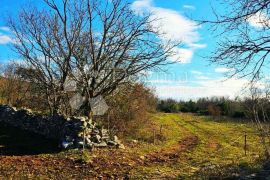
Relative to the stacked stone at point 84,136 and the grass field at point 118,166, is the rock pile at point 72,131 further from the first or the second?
the grass field at point 118,166

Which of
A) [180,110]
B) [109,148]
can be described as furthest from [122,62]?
[180,110]

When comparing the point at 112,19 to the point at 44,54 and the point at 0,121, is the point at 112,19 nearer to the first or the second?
the point at 44,54

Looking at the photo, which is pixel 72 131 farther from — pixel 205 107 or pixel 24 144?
pixel 205 107

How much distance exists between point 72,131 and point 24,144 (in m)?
2.36

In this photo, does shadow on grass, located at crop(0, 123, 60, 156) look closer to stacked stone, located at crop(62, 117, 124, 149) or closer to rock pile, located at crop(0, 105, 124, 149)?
rock pile, located at crop(0, 105, 124, 149)

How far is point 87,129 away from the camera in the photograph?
16812mm

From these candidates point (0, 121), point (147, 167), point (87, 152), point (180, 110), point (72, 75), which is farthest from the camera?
point (180, 110)

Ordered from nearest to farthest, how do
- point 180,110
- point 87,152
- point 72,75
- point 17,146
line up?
point 87,152 < point 17,146 < point 72,75 < point 180,110

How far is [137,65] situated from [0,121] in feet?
39.1

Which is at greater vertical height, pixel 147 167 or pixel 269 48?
pixel 269 48

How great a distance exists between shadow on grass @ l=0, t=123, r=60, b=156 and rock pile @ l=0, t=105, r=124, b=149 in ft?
1.56

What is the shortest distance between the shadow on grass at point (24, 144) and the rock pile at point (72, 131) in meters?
0.48

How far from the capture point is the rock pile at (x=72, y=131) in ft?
52.4

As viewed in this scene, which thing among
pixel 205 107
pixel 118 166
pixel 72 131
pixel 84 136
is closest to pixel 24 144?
pixel 72 131
